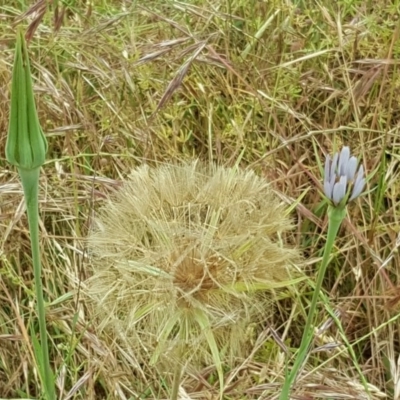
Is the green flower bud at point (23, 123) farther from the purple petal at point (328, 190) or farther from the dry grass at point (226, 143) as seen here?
the dry grass at point (226, 143)

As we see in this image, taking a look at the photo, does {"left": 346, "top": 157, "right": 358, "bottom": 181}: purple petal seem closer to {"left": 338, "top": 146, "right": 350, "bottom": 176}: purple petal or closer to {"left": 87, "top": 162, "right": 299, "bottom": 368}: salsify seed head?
{"left": 338, "top": 146, "right": 350, "bottom": 176}: purple petal

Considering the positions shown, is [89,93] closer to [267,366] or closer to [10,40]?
[10,40]

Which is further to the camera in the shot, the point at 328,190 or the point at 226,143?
the point at 226,143

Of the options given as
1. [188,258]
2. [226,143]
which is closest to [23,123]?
[188,258]

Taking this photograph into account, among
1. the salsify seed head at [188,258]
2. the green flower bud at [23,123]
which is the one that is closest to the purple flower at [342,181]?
the salsify seed head at [188,258]

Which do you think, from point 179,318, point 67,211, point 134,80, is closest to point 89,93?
point 134,80

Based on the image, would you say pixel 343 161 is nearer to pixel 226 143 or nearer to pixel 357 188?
pixel 357 188

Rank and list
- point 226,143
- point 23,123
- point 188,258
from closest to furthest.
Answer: point 23,123, point 188,258, point 226,143

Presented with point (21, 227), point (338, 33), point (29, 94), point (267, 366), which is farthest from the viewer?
point (338, 33)
